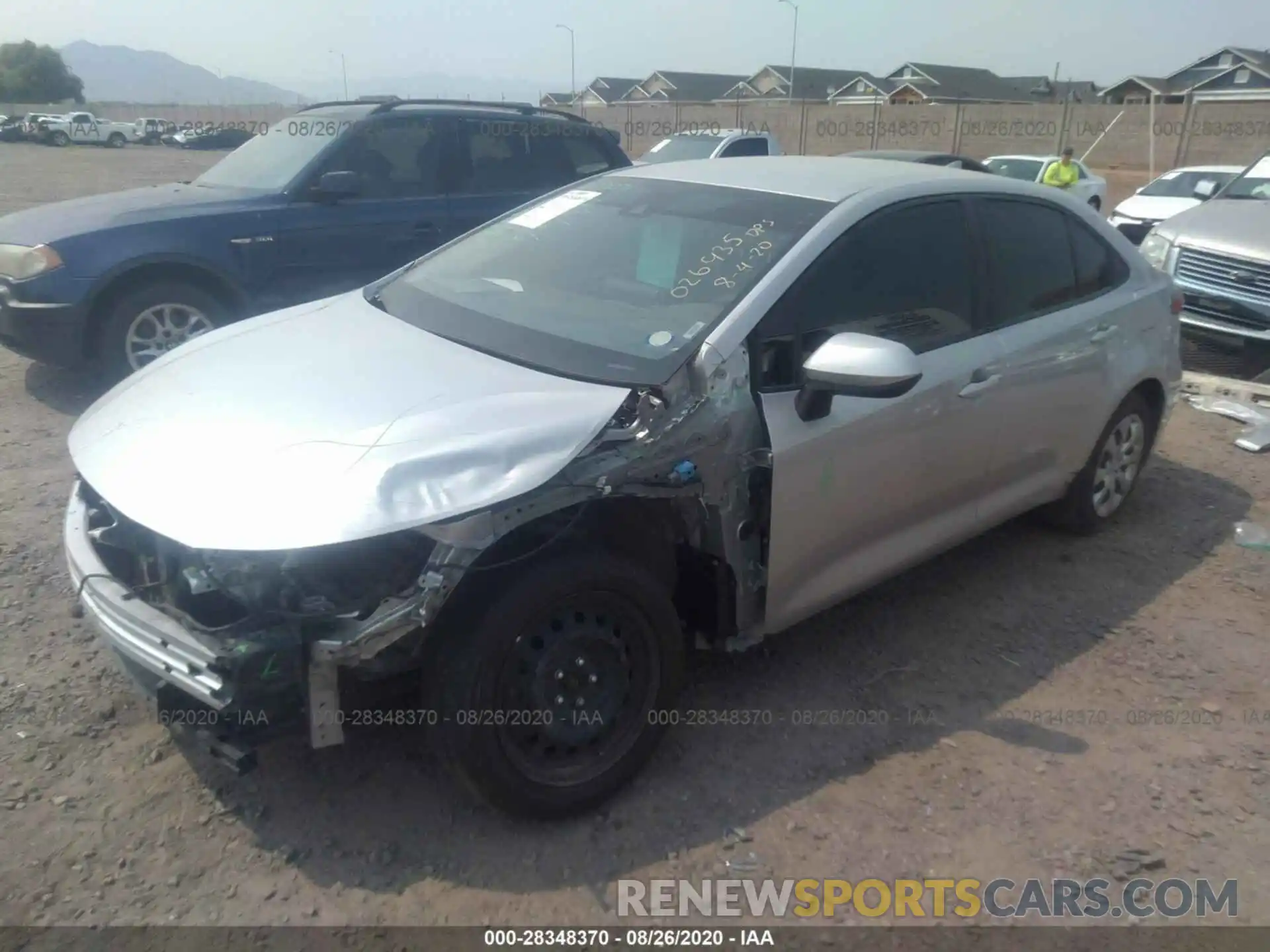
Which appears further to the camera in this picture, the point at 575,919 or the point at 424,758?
the point at 424,758

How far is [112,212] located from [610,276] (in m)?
4.45

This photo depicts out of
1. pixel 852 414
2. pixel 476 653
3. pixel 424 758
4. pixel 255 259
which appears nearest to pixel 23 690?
pixel 424 758

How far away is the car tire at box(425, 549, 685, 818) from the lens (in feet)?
8.13

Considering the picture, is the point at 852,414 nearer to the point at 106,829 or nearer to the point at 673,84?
the point at 106,829

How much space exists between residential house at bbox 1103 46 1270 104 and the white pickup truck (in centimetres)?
5086

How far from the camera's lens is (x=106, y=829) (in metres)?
2.67

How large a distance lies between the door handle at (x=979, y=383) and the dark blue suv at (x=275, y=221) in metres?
4.52

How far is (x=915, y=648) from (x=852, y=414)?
114 cm

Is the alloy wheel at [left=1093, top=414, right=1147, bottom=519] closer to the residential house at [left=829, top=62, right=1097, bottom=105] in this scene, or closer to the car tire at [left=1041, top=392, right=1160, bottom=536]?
the car tire at [left=1041, top=392, right=1160, bottom=536]

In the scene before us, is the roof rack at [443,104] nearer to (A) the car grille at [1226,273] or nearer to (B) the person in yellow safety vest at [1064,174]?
(A) the car grille at [1226,273]

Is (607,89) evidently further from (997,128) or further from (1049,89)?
(997,128)

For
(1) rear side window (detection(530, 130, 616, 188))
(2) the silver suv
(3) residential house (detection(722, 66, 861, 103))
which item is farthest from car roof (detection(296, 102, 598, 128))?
(3) residential house (detection(722, 66, 861, 103))

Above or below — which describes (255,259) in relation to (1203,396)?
above

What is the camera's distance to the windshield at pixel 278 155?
676 cm
